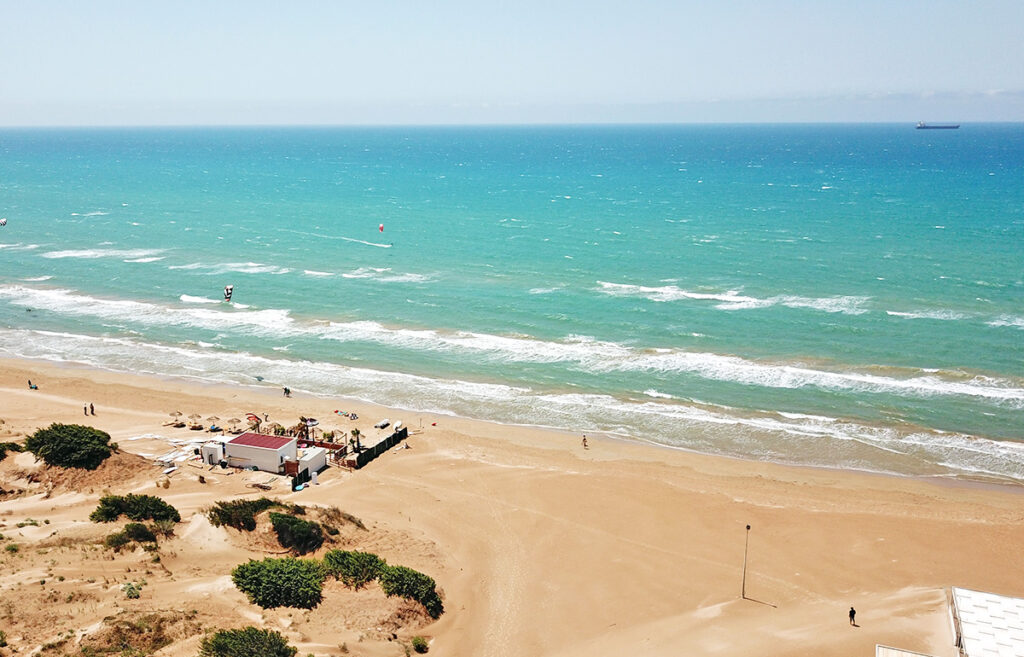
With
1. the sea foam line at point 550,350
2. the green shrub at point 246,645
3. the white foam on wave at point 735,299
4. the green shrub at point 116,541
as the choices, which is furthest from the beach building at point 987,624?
the white foam on wave at point 735,299

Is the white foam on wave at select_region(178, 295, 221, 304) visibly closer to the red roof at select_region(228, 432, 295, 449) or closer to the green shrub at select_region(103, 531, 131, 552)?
the red roof at select_region(228, 432, 295, 449)

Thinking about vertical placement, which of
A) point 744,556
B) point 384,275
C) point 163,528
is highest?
point 384,275

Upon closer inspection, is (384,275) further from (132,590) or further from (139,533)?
(132,590)

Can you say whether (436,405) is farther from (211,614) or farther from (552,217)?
(552,217)

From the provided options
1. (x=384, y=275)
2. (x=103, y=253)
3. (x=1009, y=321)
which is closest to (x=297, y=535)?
(x=384, y=275)

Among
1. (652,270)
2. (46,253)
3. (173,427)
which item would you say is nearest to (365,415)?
(173,427)
